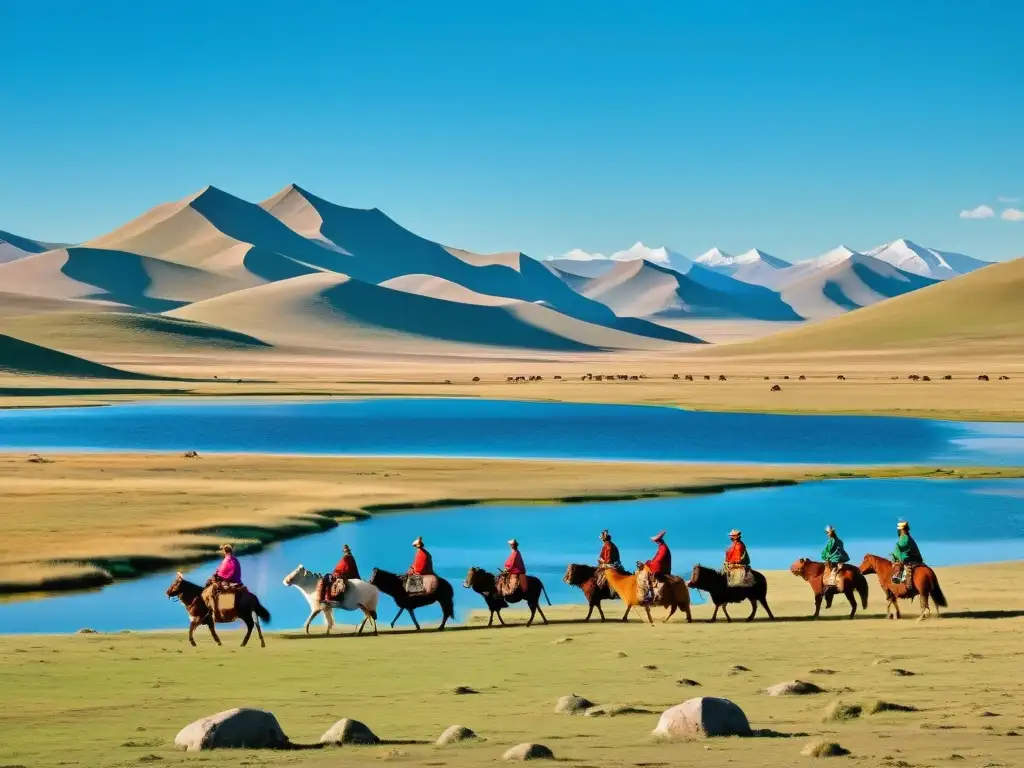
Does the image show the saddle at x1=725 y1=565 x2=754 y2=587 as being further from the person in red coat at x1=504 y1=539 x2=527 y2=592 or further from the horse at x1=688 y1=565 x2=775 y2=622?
the person in red coat at x1=504 y1=539 x2=527 y2=592

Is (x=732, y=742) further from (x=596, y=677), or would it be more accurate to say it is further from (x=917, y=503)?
(x=917, y=503)

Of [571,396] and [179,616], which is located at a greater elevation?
[571,396]

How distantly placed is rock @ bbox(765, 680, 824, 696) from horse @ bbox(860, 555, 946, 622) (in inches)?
252

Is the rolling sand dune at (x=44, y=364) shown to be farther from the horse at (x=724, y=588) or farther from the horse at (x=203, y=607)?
the horse at (x=724, y=588)

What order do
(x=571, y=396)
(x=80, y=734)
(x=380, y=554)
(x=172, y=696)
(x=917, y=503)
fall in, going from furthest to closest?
1. (x=571, y=396)
2. (x=917, y=503)
3. (x=380, y=554)
4. (x=172, y=696)
5. (x=80, y=734)

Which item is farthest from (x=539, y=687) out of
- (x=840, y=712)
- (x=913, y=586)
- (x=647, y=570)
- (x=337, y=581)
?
(x=913, y=586)

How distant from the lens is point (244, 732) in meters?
12.8

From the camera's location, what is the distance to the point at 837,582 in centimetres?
2361

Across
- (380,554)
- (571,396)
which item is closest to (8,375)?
(571,396)

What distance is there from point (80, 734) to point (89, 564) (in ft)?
51.2

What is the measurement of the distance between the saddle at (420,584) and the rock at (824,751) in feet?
36.8

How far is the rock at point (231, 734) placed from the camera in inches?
502

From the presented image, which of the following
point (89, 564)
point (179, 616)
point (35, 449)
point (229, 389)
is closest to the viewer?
point (179, 616)

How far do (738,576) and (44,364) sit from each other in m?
137
